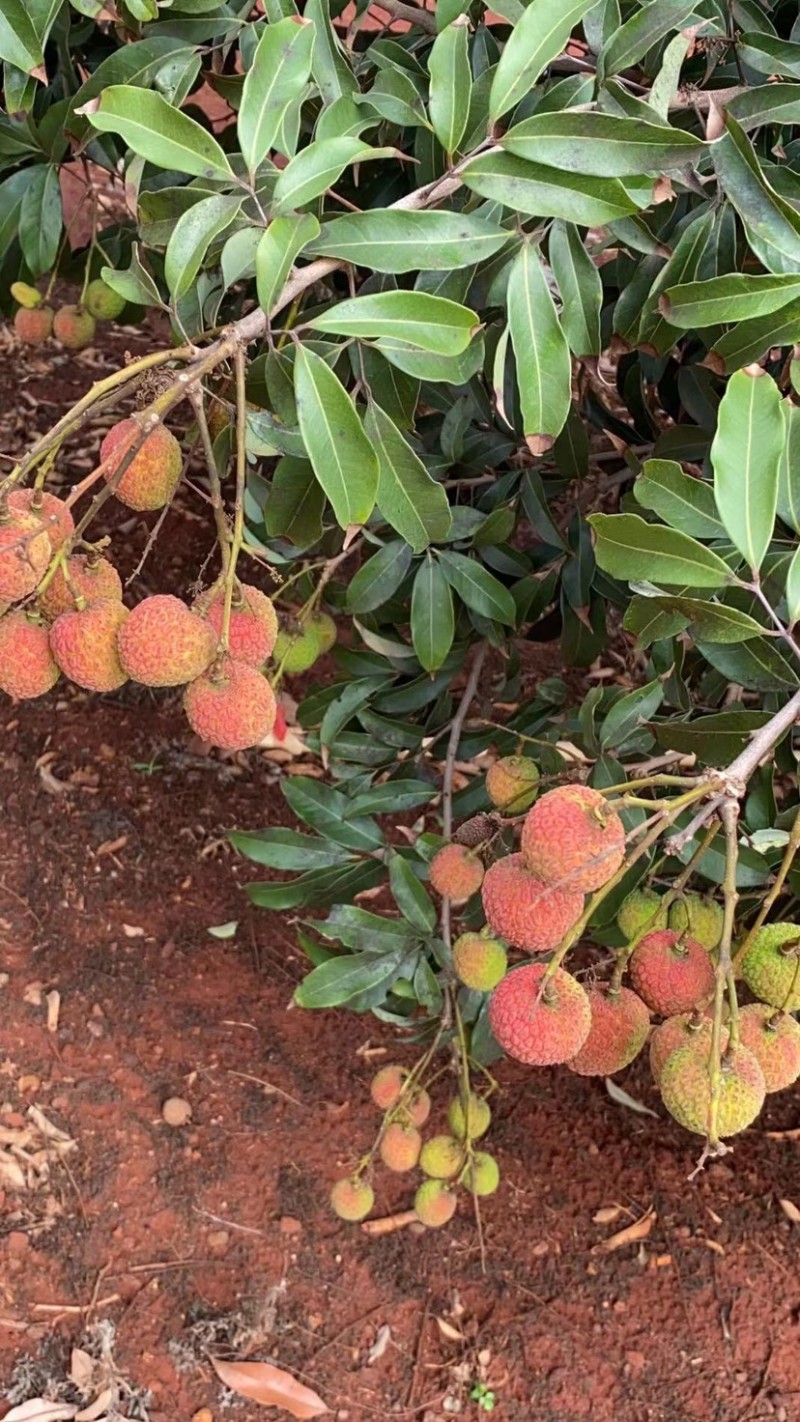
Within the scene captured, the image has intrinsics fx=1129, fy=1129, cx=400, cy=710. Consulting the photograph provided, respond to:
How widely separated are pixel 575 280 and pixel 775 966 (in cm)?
58

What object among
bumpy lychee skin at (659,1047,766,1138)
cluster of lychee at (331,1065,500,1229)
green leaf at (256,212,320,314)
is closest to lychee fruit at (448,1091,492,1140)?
cluster of lychee at (331,1065,500,1229)

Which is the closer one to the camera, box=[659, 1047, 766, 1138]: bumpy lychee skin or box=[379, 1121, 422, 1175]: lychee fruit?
box=[659, 1047, 766, 1138]: bumpy lychee skin

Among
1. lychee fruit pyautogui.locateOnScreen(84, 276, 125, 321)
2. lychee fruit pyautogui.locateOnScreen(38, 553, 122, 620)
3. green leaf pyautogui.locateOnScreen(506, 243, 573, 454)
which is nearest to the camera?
lychee fruit pyautogui.locateOnScreen(38, 553, 122, 620)

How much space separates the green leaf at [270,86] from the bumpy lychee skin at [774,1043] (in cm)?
69

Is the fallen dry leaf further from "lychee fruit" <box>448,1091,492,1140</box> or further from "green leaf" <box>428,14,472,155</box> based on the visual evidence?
"green leaf" <box>428,14,472,155</box>

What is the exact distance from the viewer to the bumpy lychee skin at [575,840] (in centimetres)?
67

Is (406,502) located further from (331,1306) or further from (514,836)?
(331,1306)

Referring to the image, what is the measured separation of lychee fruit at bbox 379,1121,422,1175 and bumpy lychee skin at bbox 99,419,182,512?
0.87 meters

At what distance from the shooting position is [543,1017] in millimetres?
745

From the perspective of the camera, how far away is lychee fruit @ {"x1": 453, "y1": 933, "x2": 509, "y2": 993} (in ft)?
3.48

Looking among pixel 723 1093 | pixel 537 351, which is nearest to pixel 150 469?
pixel 537 351

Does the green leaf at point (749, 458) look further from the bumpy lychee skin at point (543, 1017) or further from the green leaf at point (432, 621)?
the green leaf at point (432, 621)

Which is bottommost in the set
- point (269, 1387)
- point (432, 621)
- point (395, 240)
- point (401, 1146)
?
point (269, 1387)

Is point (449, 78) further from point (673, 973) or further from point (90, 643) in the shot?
point (673, 973)
